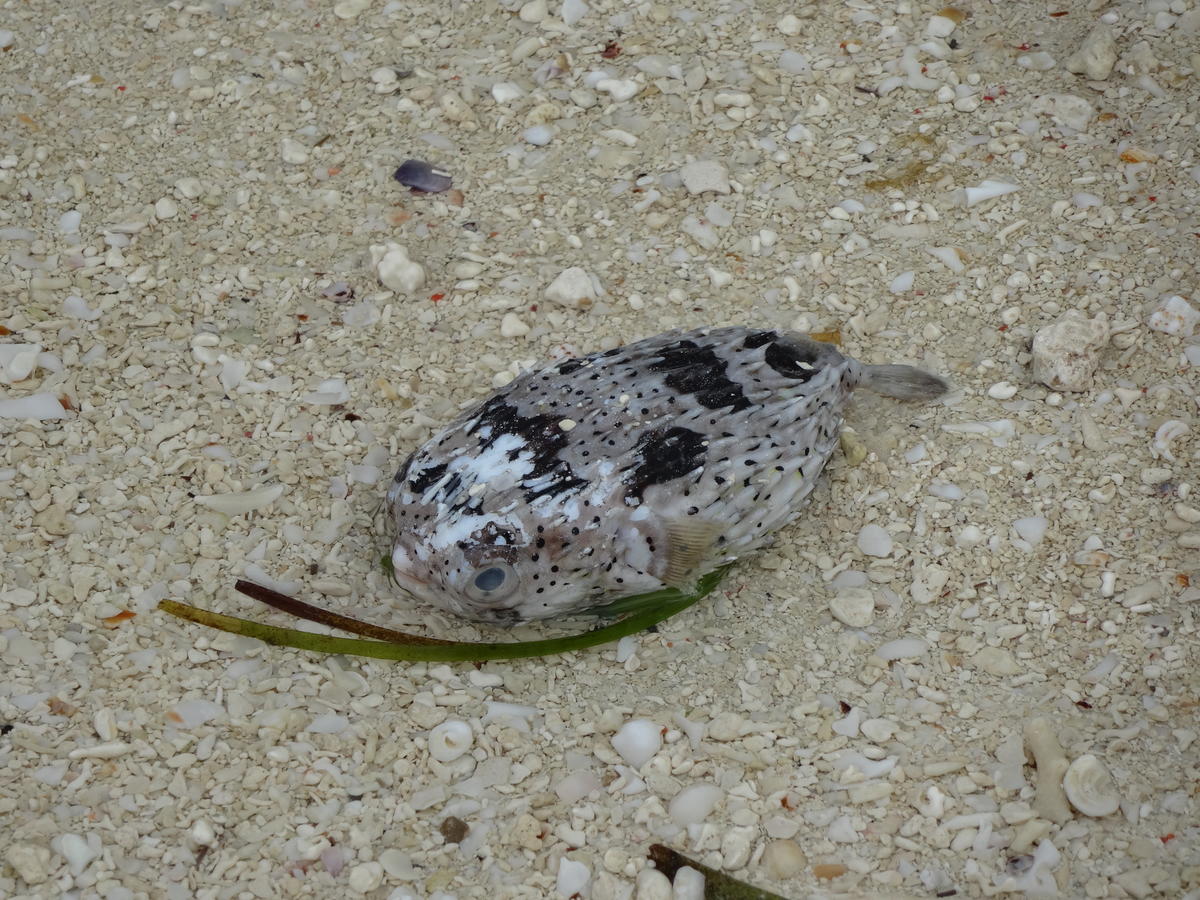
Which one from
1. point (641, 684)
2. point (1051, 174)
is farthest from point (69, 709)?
point (1051, 174)

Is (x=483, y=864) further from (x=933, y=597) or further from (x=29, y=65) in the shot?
(x=29, y=65)

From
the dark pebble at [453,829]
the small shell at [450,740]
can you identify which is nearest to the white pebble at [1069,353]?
the small shell at [450,740]

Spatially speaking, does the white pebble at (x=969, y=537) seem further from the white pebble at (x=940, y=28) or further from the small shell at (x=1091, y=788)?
the white pebble at (x=940, y=28)

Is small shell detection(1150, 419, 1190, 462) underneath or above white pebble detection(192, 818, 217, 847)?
above

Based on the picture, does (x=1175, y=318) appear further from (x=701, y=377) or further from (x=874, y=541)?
(x=701, y=377)

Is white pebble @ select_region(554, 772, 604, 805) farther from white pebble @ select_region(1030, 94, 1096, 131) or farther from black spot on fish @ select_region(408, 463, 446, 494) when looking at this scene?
white pebble @ select_region(1030, 94, 1096, 131)

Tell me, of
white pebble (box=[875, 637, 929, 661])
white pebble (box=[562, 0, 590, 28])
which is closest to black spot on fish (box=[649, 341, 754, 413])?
white pebble (box=[875, 637, 929, 661])
